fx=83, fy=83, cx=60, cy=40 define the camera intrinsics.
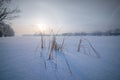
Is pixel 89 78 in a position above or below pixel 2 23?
below

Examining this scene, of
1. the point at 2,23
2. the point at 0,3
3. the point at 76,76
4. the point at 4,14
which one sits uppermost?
the point at 0,3

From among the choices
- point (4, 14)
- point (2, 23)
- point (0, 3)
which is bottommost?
point (2, 23)

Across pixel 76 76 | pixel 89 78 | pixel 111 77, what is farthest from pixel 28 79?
pixel 111 77

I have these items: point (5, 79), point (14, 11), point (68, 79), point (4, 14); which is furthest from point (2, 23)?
point (68, 79)

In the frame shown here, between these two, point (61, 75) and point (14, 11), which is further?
point (14, 11)

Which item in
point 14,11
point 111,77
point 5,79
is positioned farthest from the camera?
point 14,11

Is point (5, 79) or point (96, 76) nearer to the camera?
point (5, 79)

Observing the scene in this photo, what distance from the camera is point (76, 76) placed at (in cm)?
153

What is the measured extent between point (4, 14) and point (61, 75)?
9984 millimetres

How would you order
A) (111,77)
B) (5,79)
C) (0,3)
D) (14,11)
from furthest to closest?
1. (14,11)
2. (0,3)
3. (111,77)
4. (5,79)

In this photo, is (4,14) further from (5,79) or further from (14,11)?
(5,79)

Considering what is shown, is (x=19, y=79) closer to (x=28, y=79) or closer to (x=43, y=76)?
(x=28, y=79)

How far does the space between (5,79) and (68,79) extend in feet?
3.45

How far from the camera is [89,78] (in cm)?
145
